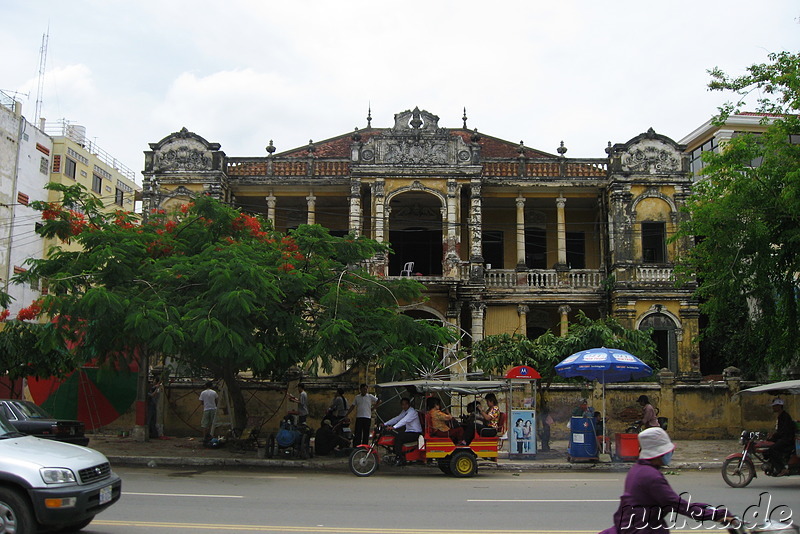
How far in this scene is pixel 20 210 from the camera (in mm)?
36406

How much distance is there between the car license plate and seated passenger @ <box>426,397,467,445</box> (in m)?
7.05

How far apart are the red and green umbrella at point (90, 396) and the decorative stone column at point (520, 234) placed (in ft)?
45.0

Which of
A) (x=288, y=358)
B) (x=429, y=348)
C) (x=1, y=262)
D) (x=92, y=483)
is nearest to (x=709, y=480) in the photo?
(x=429, y=348)

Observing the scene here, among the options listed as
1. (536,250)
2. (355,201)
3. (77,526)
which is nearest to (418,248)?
(355,201)

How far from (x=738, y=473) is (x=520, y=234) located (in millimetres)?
15633

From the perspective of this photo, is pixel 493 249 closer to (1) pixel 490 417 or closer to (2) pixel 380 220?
(2) pixel 380 220

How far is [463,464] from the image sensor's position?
44.8 feet

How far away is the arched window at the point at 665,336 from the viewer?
25469mm

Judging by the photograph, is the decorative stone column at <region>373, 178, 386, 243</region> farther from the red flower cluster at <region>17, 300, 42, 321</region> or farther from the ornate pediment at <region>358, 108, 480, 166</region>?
the red flower cluster at <region>17, 300, 42, 321</region>

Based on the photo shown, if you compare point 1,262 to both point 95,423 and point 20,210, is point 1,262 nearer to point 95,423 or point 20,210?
point 20,210

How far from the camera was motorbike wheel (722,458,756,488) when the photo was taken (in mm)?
11992

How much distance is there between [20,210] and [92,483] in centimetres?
3328

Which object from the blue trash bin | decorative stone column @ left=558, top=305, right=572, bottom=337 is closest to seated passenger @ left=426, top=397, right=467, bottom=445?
the blue trash bin

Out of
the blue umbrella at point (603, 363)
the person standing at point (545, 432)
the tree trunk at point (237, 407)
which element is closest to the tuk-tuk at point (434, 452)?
the blue umbrella at point (603, 363)
